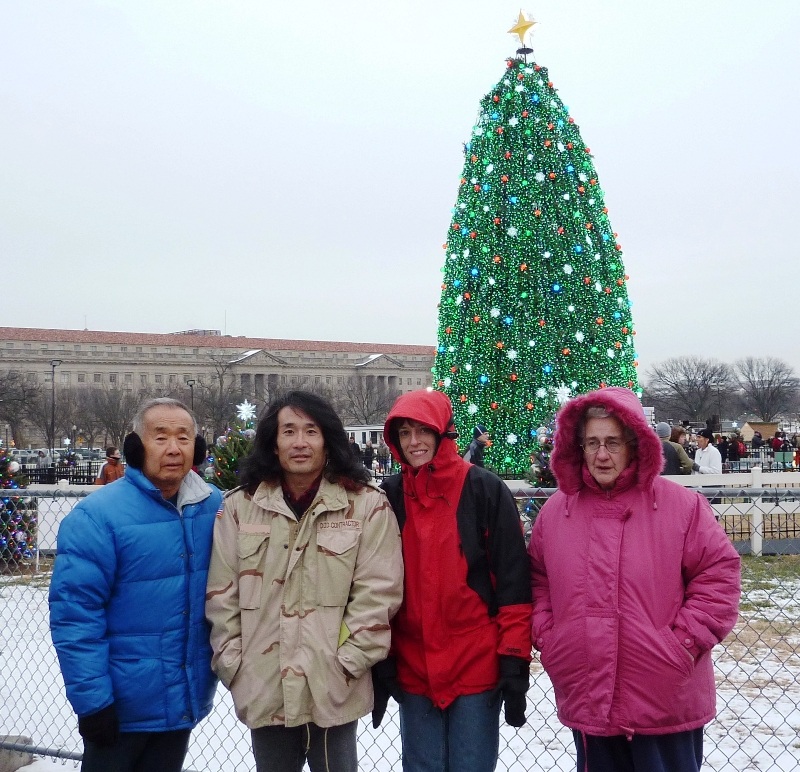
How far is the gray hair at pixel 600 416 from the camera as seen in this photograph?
2.67 m

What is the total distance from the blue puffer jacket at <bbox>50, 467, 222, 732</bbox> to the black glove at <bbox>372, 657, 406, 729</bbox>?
556 millimetres

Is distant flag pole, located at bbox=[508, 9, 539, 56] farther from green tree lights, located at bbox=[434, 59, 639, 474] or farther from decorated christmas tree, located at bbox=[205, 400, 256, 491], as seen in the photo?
decorated christmas tree, located at bbox=[205, 400, 256, 491]

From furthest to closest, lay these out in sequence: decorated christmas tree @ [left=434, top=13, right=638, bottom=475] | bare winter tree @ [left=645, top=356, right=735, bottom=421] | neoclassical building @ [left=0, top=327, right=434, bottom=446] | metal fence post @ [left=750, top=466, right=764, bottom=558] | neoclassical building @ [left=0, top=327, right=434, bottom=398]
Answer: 1. neoclassical building @ [left=0, top=327, right=434, bottom=398]
2. neoclassical building @ [left=0, top=327, right=434, bottom=446]
3. bare winter tree @ [left=645, top=356, right=735, bottom=421]
4. decorated christmas tree @ [left=434, top=13, right=638, bottom=475]
5. metal fence post @ [left=750, top=466, right=764, bottom=558]

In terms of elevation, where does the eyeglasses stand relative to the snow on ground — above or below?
above

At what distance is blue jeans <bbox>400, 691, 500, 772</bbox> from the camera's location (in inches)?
106

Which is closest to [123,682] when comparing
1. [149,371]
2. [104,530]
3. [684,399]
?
[104,530]

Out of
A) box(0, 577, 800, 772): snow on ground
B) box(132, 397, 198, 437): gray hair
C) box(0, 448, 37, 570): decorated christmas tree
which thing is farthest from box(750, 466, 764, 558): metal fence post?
box(0, 448, 37, 570): decorated christmas tree

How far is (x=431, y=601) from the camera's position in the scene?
270 cm

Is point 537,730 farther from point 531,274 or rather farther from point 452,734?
point 531,274

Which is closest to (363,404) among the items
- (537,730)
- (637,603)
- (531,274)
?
(531,274)

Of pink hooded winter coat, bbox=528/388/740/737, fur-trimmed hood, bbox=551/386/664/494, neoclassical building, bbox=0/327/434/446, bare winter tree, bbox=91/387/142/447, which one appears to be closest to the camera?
pink hooded winter coat, bbox=528/388/740/737

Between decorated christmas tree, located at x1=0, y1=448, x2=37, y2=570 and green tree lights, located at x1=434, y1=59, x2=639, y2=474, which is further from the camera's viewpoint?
green tree lights, located at x1=434, y1=59, x2=639, y2=474

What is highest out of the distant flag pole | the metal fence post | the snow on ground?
the distant flag pole

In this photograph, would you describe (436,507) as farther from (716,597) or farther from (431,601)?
(716,597)
